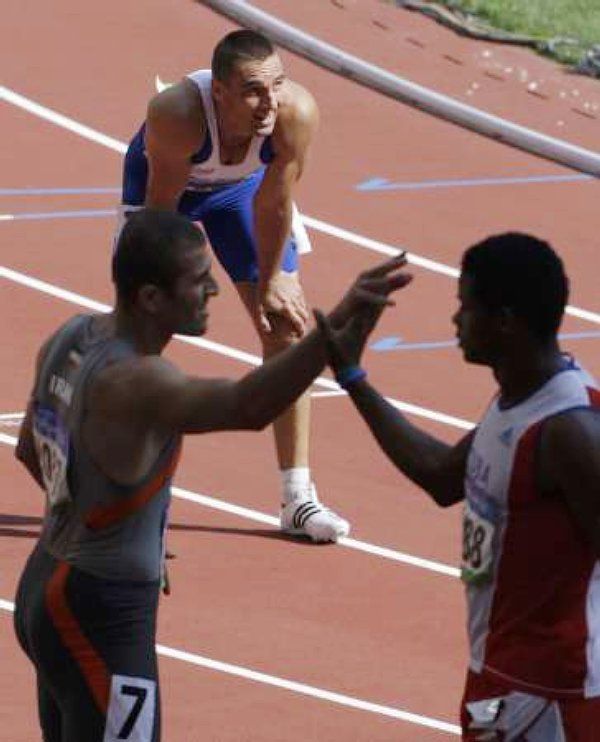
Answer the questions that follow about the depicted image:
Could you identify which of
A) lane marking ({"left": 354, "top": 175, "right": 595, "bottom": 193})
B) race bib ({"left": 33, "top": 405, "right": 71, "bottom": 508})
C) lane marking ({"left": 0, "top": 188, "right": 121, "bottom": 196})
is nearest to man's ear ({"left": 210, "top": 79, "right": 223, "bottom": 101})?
race bib ({"left": 33, "top": 405, "right": 71, "bottom": 508})

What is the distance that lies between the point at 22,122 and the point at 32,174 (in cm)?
69

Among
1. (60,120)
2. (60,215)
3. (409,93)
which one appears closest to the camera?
(60,215)

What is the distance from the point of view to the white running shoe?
9906 millimetres

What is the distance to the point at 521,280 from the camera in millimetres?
5297

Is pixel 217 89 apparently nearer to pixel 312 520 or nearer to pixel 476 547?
pixel 312 520

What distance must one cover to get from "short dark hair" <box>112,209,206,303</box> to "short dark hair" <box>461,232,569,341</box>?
764 mm

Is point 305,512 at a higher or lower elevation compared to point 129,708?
lower

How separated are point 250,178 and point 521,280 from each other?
4748mm

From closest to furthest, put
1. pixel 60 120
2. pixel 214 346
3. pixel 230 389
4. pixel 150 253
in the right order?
1. pixel 230 389
2. pixel 150 253
3. pixel 214 346
4. pixel 60 120

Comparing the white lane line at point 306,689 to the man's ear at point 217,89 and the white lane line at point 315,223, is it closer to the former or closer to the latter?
the man's ear at point 217,89

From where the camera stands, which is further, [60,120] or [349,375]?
[60,120]

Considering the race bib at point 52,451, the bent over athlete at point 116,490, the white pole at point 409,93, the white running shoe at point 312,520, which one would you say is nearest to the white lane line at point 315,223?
the white pole at point 409,93

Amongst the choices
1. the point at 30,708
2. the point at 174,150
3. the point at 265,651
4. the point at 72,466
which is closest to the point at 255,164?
the point at 174,150

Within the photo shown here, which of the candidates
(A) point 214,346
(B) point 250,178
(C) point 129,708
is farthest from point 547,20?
(C) point 129,708
